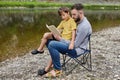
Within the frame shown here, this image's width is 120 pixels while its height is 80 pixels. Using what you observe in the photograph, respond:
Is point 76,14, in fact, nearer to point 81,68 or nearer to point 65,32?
point 65,32

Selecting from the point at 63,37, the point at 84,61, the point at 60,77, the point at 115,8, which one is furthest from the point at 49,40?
the point at 115,8

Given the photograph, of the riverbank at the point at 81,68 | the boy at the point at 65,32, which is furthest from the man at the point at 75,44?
the riverbank at the point at 81,68

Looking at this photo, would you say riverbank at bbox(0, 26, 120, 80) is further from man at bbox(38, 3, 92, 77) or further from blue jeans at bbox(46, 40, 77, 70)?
blue jeans at bbox(46, 40, 77, 70)

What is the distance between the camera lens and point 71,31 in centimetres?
1538

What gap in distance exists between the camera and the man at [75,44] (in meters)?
15.0

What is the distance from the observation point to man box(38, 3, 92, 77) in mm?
15008

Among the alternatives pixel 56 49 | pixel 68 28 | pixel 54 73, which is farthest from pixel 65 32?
pixel 54 73

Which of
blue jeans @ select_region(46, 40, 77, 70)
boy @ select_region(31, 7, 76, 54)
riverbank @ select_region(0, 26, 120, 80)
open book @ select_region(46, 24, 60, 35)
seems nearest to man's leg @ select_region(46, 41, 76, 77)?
blue jeans @ select_region(46, 40, 77, 70)

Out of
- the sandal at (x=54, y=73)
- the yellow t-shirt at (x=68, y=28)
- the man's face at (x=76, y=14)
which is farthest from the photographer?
the yellow t-shirt at (x=68, y=28)

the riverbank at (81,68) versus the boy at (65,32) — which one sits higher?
the boy at (65,32)

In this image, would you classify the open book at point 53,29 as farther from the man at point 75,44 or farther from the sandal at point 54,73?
the sandal at point 54,73

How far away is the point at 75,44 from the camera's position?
15.2m

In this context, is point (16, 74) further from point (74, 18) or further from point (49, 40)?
point (74, 18)

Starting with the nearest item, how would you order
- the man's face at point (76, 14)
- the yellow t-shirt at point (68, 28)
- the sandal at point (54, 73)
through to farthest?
the man's face at point (76, 14), the sandal at point (54, 73), the yellow t-shirt at point (68, 28)
